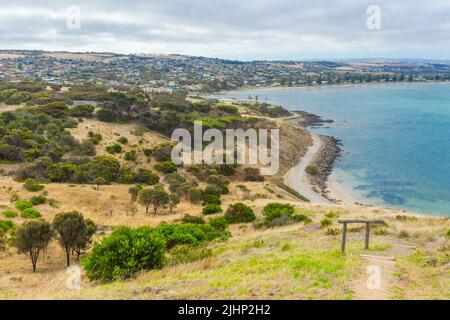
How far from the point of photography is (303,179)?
2047 inches

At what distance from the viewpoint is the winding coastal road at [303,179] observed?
1755 inches

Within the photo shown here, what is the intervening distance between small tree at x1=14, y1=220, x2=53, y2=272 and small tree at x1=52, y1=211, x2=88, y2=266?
2.26ft

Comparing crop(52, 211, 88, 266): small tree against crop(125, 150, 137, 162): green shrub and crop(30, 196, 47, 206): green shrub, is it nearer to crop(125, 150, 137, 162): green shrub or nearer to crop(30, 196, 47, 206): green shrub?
crop(30, 196, 47, 206): green shrub

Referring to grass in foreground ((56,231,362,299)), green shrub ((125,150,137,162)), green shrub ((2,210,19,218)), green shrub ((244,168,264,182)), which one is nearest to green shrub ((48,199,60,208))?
green shrub ((2,210,19,218))

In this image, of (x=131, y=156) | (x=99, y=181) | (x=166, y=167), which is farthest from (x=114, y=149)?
(x=99, y=181)

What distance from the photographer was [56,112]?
175 feet

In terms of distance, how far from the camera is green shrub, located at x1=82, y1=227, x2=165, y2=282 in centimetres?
1130

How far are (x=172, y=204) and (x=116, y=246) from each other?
15.8 m

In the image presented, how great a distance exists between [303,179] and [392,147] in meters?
31.9

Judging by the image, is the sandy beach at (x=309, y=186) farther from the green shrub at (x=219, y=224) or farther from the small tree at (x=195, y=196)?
the green shrub at (x=219, y=224)
